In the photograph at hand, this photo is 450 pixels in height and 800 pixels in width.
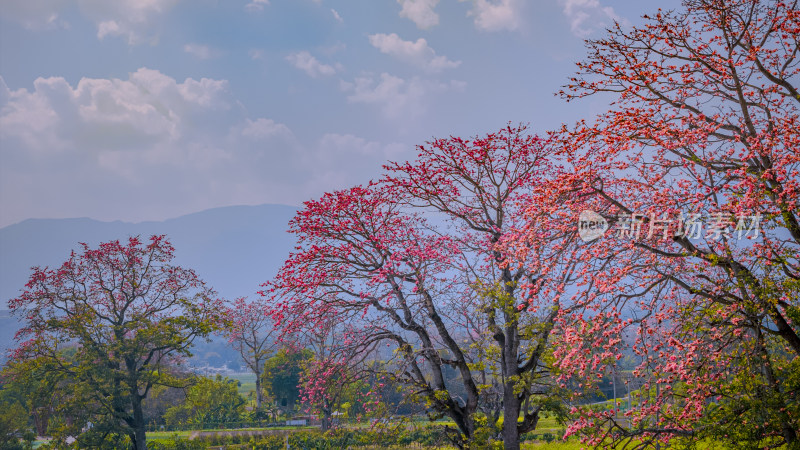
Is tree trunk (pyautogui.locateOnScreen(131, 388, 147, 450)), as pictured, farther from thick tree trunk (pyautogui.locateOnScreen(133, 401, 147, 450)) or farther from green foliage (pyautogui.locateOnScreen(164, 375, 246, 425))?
green foliage (pyautogui.locateOnScreen(164, 375, 246, 425))

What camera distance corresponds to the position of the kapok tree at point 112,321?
70.7 ft

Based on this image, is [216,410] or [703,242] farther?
[216,410]

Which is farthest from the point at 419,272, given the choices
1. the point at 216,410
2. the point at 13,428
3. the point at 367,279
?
the point at 216,410

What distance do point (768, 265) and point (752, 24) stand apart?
4.11 m

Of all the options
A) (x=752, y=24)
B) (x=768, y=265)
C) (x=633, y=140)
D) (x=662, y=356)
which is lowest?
(x=662, y=356)

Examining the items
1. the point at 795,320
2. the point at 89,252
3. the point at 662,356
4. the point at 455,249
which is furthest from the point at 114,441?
the point at 795,320

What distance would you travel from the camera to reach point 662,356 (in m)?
8.52

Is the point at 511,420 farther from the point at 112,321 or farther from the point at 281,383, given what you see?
the point at 281,383

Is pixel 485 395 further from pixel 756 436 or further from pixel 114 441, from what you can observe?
pixel 114 441

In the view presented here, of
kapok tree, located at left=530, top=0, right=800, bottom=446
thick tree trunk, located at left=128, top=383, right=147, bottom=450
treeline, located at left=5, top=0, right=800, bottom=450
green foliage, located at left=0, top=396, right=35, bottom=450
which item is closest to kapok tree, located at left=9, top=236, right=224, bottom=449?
thick tree trunk, located at left=128, top=383, right=147, bottom=450

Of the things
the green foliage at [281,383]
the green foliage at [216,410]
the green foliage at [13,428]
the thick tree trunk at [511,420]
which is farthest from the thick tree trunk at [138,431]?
the thick tree trunk at [511,420]

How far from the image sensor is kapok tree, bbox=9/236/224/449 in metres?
21.5

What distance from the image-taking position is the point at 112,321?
75.6 feet

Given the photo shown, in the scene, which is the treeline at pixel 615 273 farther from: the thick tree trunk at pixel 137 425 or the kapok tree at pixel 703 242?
the thick tree trunk at pixel 137 425
